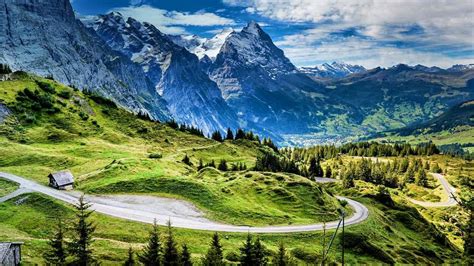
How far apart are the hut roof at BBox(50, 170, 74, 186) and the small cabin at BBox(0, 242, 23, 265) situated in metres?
47.2

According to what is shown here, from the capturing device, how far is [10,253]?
53.8m

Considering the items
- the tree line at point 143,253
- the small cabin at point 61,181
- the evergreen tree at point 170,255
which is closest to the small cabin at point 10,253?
the tree line at point 143,253

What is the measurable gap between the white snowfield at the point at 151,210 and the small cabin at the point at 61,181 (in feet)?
6.43

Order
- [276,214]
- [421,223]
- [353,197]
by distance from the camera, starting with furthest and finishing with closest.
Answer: [353,197]
[421,223]
[276,214]

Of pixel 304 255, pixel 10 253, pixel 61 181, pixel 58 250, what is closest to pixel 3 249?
pixel 10 253

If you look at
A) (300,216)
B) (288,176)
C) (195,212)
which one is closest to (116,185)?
(195,212)

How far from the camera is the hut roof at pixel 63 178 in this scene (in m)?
102

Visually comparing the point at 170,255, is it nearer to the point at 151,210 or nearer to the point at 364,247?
the point at 151,210

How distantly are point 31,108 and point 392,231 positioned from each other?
149m

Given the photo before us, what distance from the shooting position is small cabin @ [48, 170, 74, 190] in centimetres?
10147

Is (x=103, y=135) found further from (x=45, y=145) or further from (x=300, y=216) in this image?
(x=300, y=216)

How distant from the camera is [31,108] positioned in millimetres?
176750

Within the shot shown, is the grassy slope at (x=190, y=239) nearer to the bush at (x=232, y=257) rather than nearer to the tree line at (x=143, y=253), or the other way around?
the bush at (x=232, y=257)

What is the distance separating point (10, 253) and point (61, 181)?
166 feet
